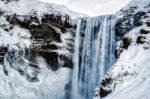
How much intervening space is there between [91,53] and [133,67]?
9.71 metres

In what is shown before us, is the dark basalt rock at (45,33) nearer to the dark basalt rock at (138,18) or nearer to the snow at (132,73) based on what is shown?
the dark basalt rock at (138,18)

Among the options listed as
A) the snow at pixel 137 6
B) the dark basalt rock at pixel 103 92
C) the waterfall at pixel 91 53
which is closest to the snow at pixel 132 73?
the dark basalt rock at pixel 103 92

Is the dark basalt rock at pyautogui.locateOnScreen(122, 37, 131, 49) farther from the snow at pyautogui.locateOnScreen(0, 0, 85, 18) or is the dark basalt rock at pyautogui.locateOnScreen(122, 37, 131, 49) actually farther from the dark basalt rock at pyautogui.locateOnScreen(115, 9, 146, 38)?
the snow at pyautogui.locateOnScreen(0, 0, 85, 18)

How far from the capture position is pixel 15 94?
25.2 m

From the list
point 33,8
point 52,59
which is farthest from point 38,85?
point 33,8

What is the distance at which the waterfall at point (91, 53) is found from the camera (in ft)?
81.0

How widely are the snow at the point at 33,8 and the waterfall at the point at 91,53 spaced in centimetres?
170

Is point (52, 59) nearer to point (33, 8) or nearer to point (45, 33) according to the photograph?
point (45, 33)

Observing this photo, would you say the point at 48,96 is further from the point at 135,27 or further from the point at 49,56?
the point at 135,27

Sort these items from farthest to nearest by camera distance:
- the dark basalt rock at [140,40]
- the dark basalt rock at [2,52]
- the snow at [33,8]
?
the snow at [33,8], the dark basalt rock at [2,52], the dark basalt rock at [140,40]

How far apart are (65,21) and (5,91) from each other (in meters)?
6.79

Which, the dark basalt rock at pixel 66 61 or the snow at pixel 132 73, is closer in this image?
the snow at pixel 132 73

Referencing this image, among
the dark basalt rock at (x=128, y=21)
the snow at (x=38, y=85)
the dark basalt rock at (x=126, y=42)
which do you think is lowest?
the snow at (x=38, y=85)

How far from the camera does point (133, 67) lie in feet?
54.5
